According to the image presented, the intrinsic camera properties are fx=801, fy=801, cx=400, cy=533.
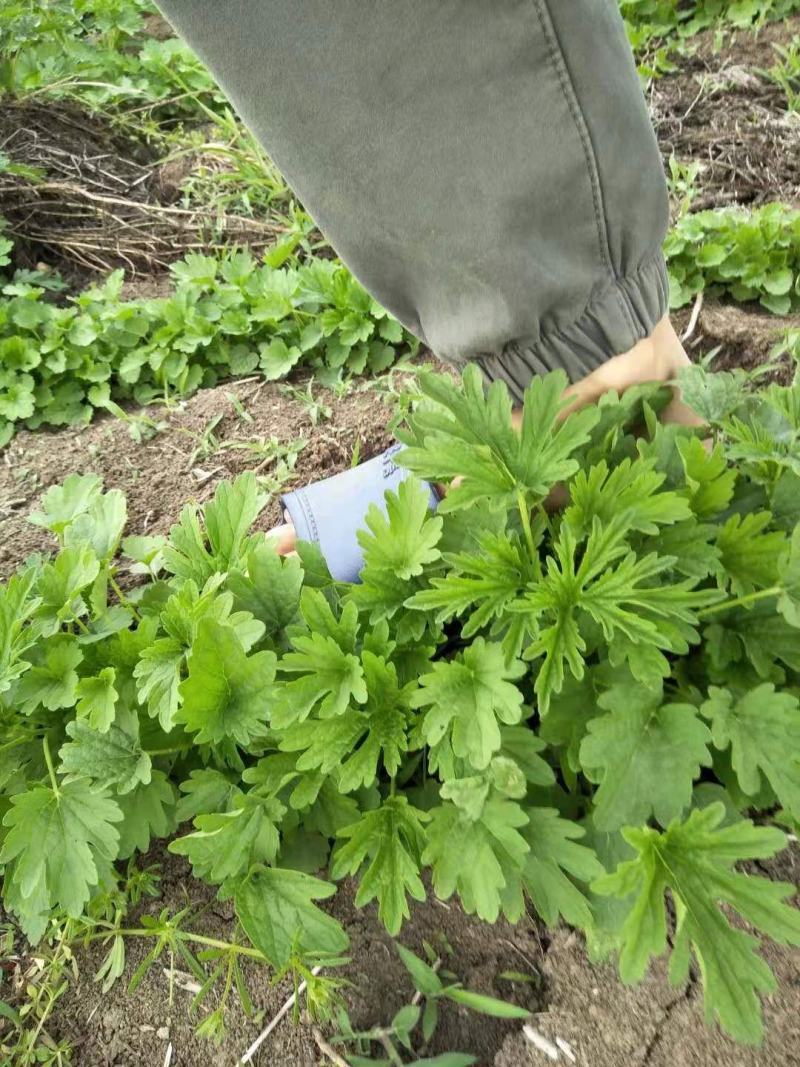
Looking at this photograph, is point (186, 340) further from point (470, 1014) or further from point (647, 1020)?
point (647, 1020)

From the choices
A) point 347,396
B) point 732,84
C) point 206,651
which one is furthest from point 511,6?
point 732,84

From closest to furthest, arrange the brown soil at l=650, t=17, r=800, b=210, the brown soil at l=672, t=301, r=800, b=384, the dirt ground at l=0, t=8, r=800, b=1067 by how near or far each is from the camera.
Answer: the dirt ground at l=0, t=8, r=800, b=1067 < the brown soil at l=672, t=301, r=800, b=384 < the brown soil at l=650, t=17, r=800, b=210

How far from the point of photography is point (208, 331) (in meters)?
2.09

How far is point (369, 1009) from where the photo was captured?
1.11 meters

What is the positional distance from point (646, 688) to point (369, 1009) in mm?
605

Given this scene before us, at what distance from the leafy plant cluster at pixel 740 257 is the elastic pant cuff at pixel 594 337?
0.76m

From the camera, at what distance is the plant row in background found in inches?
77.5

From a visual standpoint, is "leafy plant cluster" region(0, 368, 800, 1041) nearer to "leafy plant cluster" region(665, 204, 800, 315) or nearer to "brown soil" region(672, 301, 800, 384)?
"brown soil" region(672, 301, 800, 384)

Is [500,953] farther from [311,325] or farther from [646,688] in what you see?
[311,325]

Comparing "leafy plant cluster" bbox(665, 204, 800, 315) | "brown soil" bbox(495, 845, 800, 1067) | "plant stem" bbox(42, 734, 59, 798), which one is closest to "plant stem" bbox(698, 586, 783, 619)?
"brown soil" bbox(495, 845, 800, 1067)

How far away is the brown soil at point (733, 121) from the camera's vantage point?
226 centimetres

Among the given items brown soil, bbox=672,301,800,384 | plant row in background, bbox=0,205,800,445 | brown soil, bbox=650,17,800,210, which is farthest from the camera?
brown soil, bbox=650,17,800,210

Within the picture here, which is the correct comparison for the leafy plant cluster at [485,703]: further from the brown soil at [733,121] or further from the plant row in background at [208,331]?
the brown soil at [733,121]

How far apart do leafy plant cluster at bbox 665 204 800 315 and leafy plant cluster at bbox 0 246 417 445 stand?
69cm
